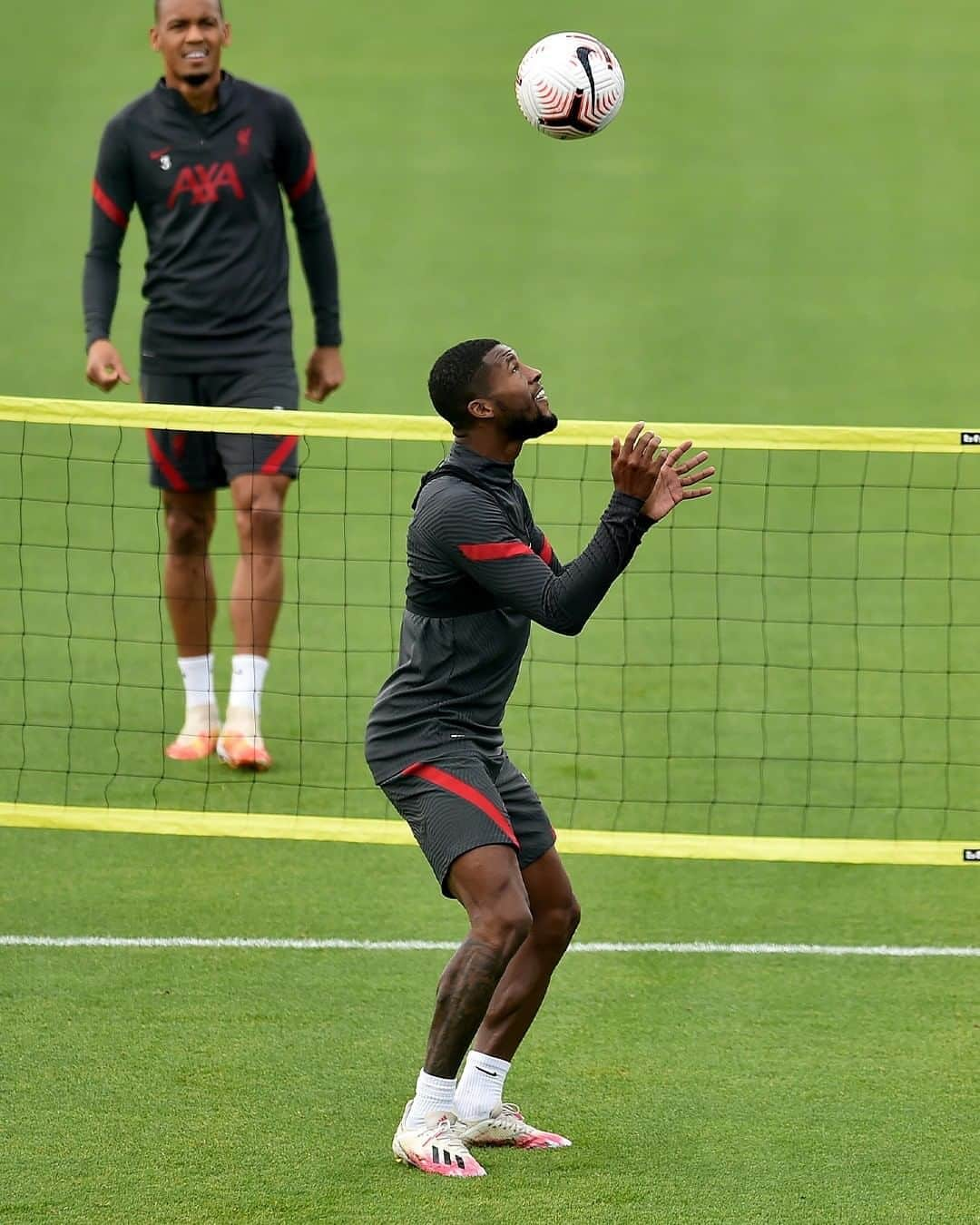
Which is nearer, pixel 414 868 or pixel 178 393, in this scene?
pixel 414 868

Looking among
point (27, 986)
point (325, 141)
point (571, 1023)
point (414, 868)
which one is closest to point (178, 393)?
point (414, 868)

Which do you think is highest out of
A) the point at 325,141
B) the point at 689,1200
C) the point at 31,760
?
the point at 325,141

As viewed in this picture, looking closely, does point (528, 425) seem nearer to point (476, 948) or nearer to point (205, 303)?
point (476, 948)

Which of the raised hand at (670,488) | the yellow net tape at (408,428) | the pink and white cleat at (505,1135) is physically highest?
the yellow net tape at (408,428)

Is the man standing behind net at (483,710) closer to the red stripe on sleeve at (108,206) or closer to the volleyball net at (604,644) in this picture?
the volleyball net at (604,644)

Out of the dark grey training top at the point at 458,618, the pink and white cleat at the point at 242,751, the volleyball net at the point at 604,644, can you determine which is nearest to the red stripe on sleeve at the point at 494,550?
the dark grey training top at the point at 458,618

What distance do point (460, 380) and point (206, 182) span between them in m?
3.83

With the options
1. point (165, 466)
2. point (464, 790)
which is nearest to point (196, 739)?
point (165, 466)

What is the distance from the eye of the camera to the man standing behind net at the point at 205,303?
8.88m

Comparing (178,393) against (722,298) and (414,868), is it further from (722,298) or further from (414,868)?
(722,298)

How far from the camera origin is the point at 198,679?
9094 mm

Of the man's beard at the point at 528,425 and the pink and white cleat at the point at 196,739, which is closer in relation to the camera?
the man's beard at the point at 528,425

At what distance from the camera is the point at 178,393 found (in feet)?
29.8

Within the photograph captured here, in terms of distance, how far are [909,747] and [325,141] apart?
1086cm
